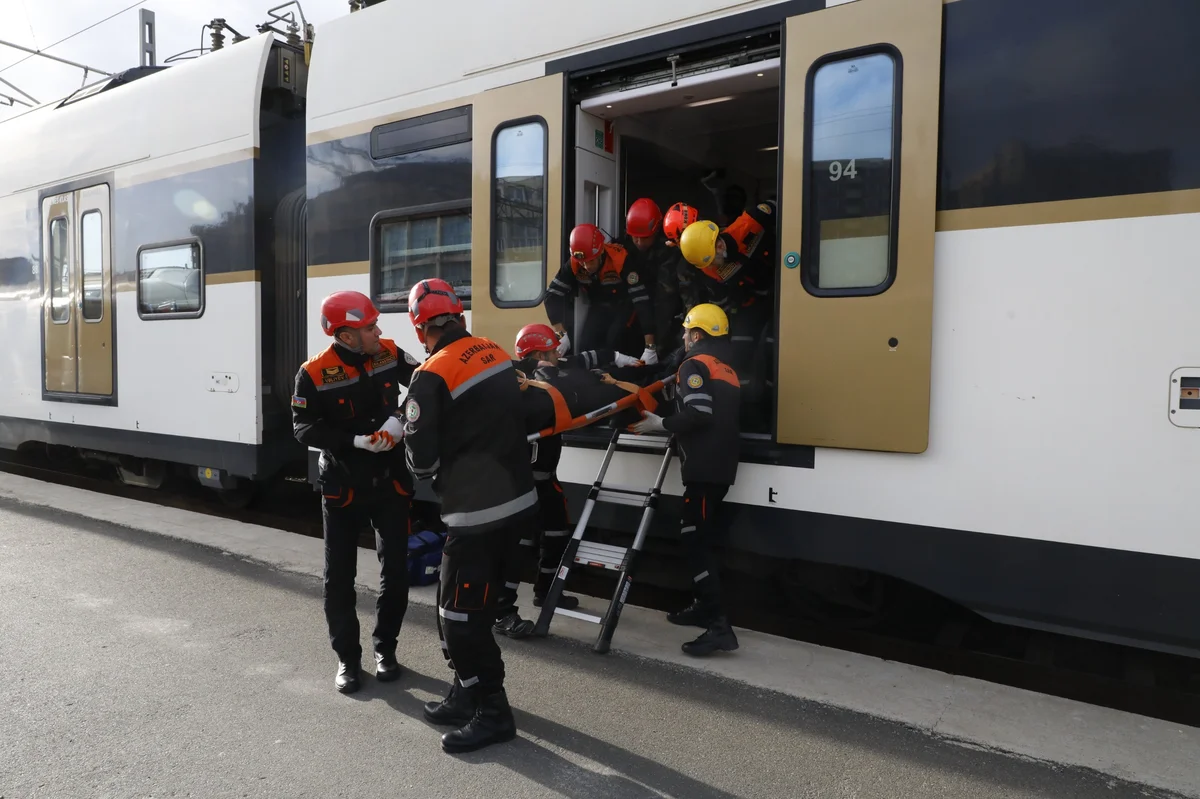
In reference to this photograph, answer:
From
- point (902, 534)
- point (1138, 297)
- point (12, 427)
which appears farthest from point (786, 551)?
point (12, 427)

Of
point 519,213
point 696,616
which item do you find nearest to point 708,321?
point 519,213

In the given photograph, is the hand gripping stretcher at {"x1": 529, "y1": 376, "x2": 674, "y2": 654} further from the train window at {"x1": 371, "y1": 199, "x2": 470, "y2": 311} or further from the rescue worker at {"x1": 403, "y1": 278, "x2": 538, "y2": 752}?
the train window at {"x1": 371, "y1": 199, "x2": 470, "y2": 311}

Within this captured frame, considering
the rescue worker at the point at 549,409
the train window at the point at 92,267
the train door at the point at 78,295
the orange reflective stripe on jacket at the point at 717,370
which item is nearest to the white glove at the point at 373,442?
the rescue worker at the point at 549,409

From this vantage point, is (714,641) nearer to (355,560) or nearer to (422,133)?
(355,560)

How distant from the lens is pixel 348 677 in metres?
3.67

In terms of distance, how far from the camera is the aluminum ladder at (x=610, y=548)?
4.04 m

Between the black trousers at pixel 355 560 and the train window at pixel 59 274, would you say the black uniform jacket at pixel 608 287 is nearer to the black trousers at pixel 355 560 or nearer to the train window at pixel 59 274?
the black trousers at pixel 355 560

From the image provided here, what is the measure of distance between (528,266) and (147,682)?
9.04 feet

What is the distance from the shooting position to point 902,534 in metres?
3.56

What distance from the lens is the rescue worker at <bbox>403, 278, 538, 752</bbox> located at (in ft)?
10.4

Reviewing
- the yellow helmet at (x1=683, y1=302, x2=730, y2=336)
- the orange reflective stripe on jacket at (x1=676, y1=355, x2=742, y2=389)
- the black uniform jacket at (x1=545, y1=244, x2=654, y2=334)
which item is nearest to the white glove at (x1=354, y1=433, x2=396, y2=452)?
the black uniform jacket at (x1=545, y1=244, x2=654, y2=334)

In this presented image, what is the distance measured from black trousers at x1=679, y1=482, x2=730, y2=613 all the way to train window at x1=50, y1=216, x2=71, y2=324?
6.87m

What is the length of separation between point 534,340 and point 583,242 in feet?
2.06

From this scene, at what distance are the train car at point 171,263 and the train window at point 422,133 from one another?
1425 mm
